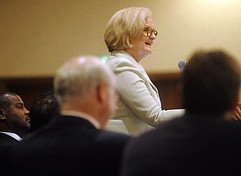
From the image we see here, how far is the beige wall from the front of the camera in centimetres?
513

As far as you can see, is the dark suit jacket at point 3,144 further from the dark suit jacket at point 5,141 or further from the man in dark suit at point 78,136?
the man in dark suit at point 78,136

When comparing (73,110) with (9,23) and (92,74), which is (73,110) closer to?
(92,74)

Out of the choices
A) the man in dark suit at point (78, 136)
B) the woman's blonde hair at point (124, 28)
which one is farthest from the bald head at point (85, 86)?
the woman's blonde hair at point (124, 28)

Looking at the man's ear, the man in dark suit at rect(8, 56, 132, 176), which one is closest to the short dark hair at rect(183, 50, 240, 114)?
the man in dark suit at rect(8, 56, 132, 176)

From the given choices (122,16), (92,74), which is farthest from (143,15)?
(92,74)

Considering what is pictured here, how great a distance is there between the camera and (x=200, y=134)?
62.6 inches

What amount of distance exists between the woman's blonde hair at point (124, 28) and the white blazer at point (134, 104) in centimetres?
11

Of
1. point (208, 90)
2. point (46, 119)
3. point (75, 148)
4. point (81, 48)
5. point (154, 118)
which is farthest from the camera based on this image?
point (81, 48)

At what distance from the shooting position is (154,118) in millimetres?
2494

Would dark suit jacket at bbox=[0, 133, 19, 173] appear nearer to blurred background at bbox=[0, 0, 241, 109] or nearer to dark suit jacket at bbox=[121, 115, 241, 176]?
dark suit jacket at bbox=[121, 115, 241, 176]

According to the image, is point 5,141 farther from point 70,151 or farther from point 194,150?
point 194,150

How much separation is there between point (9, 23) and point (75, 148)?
394 centimetres

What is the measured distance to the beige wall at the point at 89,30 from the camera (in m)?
5.13

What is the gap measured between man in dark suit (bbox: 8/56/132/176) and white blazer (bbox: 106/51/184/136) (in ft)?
2.13
